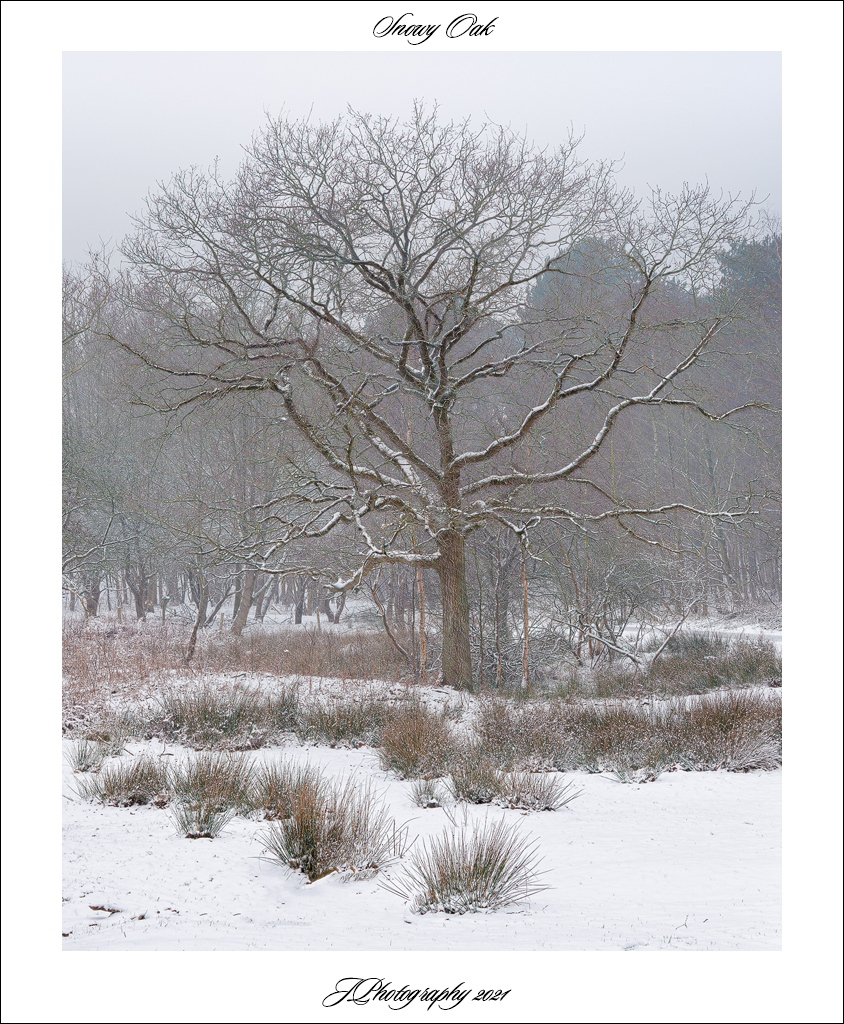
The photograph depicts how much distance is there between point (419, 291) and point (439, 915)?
9.23 m

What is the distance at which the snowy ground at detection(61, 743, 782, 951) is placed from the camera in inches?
123

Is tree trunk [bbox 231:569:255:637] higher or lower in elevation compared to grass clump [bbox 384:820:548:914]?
lower

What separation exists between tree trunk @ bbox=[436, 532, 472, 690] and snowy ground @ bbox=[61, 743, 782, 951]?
605cm

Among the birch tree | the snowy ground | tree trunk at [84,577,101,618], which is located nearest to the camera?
the snowy ground

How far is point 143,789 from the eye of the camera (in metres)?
5.34

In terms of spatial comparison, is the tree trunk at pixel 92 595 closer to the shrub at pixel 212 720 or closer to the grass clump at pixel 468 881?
the shrub at pixel 212 720

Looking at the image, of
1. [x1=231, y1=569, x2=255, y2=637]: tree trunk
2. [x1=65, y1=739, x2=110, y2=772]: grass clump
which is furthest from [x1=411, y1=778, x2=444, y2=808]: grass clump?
[x1=231, y1=569, x2=255, y2=637]: tree trunk

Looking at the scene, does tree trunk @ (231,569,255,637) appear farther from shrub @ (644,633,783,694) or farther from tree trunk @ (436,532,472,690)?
shrub @ (644,633,783,694)

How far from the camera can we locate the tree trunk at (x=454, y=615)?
11.5m

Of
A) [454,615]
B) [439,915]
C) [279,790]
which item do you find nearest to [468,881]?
[439,915]

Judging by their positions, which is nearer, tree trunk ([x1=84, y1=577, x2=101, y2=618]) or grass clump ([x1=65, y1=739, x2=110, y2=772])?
grass clump ([x1=65, y1=739, x2=110, y2=772])

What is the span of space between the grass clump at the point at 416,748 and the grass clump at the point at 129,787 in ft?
7.58

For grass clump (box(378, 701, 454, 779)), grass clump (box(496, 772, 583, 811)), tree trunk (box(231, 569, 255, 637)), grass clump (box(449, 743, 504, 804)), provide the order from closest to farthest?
1. grass clump (box(496, 772, 583, 811))
2. grass clump (box(449, 743, 504, 804))
3. grass clump (box(378, 701, 454, 779))
4. tree trunk (box(231, 569, 255, 637))

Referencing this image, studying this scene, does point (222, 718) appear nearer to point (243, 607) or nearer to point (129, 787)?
point (129, 787)
